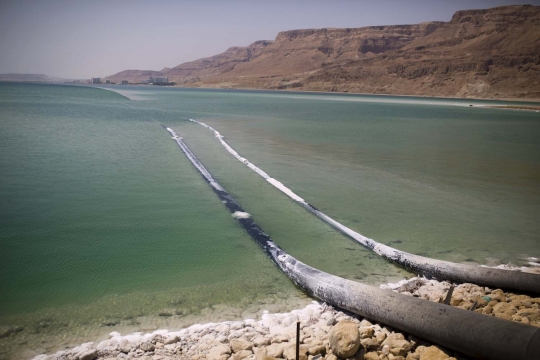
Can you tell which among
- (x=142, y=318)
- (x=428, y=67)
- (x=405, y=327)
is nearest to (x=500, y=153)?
(x=405, y=327)

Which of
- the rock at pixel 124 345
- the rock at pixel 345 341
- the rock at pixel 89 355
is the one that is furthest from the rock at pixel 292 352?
the rock at pixel 89 355

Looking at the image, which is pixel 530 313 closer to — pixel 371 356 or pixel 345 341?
pixel 371 356

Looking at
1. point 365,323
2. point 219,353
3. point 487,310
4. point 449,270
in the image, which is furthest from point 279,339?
point 449,270

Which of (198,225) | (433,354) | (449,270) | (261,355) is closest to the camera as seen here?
(433,354)

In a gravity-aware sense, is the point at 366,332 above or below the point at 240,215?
above

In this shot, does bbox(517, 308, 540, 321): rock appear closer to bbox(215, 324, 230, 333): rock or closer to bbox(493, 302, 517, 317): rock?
bbox(493, 302, 517, 317): rock

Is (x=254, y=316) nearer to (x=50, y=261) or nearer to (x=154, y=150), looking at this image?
(x=50, y=261)

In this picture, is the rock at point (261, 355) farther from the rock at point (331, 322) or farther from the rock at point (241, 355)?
the rock at point (331, 322)

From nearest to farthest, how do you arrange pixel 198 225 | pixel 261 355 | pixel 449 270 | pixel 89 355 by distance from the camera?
pixel 261 355, pixel 89 355, pixel 449 270, pixel 198 225
